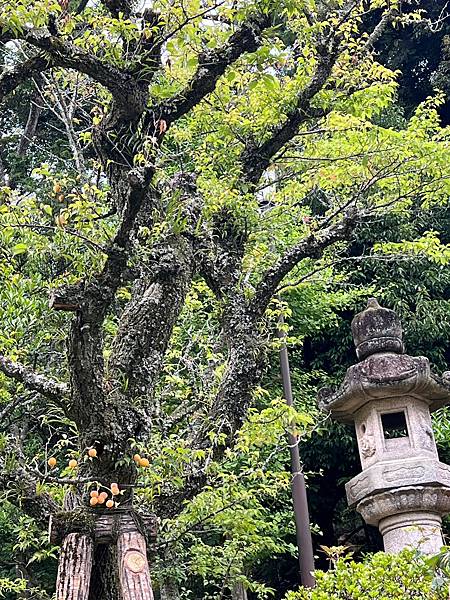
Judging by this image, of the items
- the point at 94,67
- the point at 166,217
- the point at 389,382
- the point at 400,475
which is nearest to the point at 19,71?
the point at 94,67

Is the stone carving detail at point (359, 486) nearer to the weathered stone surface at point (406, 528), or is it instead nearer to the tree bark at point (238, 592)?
the weathered stone surface at point (406, 528)

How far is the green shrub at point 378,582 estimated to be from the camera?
13.8 ft

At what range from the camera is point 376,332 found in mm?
6367

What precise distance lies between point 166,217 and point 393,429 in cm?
357

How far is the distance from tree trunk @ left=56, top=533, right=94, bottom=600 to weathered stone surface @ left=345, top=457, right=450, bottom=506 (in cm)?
298

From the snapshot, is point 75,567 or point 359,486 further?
point 359,486

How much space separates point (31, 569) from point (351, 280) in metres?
5.59

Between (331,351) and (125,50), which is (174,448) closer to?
(125,50)

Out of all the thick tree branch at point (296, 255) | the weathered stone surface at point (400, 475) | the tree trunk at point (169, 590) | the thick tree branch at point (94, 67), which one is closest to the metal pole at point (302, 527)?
the weathered stone surface at point (400, 475)

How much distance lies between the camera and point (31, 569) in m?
7.48

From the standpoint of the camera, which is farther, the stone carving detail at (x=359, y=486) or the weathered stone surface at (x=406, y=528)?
the stone carving detail at (x=359, y=486)

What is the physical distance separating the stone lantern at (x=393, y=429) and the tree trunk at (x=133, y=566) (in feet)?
9.06

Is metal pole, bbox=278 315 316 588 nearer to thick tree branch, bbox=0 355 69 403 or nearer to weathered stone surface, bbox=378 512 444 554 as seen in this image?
weathered stone surface, bbox=378 512 444 554

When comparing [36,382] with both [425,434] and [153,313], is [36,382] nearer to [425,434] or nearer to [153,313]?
[153,313]
